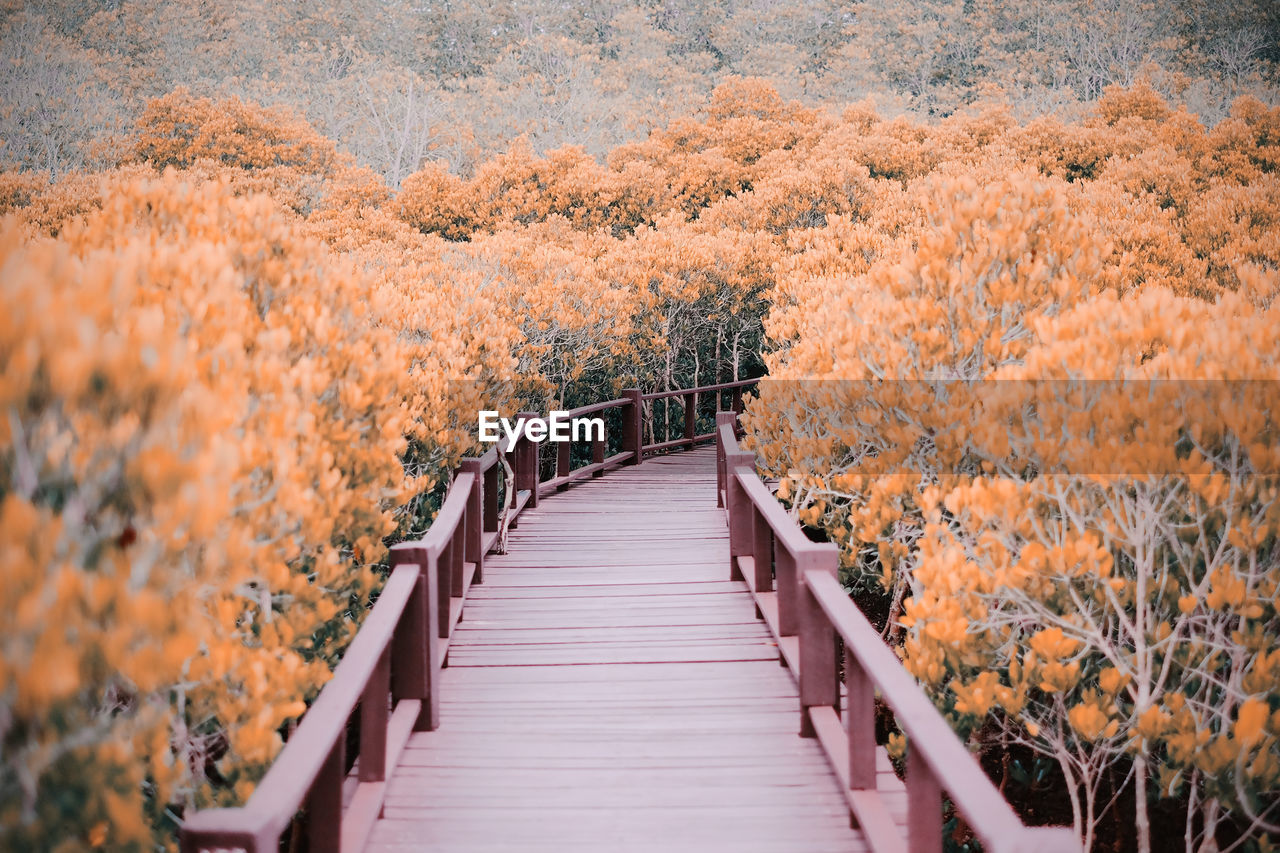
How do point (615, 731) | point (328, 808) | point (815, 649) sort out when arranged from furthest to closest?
1. point (615, 731)
2. point (815, 649)
3. point (328, 808)

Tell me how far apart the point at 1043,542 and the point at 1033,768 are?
2.55m

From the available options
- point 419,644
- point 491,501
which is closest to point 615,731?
point 419,644

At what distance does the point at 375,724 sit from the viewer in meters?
3.24

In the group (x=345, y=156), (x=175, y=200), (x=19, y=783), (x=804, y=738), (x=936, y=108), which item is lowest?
(x=804, y=738)

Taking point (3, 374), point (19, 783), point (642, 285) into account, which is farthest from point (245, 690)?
point (642, 285)

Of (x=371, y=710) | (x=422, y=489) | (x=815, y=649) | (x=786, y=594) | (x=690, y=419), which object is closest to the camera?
(x=371, y=710)

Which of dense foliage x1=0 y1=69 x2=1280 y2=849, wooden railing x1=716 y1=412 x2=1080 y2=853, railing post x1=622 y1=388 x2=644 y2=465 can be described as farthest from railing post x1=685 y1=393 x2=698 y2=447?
wooden railing x1=716 y1=412 x2=1080 y2=853

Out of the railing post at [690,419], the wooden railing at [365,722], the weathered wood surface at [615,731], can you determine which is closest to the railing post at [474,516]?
the wooden railing at [365,722]

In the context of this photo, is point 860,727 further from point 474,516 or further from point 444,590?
point 474,516

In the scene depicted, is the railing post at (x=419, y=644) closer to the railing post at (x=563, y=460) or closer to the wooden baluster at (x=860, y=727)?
the wooden baluster at (x=860, y=727)

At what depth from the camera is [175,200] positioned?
4.01m

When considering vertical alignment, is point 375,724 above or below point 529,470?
below

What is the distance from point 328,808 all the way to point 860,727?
1.78 m

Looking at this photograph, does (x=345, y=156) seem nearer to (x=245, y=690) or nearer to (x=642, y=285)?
(x=642, y=285)
